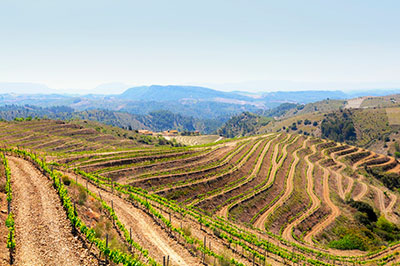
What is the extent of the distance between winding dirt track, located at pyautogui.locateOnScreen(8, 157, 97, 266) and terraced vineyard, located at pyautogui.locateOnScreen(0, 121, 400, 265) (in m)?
0.10

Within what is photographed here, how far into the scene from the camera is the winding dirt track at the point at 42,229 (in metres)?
22.1

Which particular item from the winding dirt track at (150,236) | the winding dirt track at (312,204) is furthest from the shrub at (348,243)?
the winding dirt track at (150,236)

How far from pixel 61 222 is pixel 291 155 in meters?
115

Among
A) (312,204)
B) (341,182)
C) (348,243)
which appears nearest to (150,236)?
(348,243)

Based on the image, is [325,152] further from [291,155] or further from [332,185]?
[332,185]

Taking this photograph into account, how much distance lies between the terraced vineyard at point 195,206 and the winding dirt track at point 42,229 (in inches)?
4.0

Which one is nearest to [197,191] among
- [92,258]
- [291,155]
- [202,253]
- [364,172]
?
[202,253]

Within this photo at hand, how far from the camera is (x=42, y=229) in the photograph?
25500mm

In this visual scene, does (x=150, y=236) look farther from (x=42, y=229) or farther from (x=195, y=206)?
(x=195, y=206)

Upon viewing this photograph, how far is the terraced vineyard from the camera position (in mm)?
27105

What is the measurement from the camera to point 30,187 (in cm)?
3422

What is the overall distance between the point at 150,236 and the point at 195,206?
2594cm

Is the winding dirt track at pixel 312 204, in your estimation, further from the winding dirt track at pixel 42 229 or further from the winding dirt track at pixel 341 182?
the winding dirt track at pixel 42 229

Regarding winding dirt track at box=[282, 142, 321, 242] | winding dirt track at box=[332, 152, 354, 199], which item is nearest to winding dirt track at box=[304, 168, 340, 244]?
winding dirt track at box=[282, 142, 321, 242]
